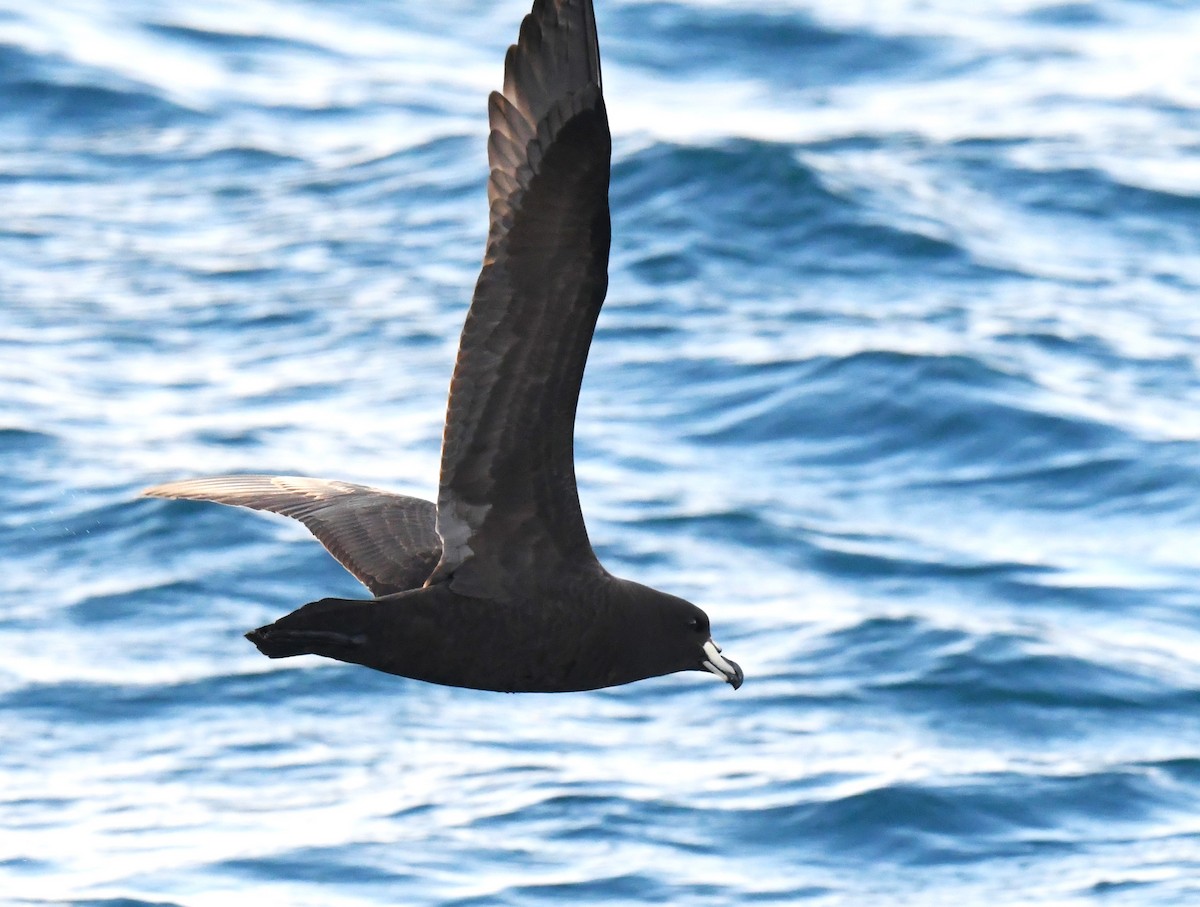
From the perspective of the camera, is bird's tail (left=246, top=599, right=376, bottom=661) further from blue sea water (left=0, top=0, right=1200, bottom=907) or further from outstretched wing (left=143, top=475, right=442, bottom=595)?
blue sea water (left=0, top=0, right=1200, bottom=907)

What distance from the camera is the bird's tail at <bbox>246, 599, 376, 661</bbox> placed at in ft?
22.2

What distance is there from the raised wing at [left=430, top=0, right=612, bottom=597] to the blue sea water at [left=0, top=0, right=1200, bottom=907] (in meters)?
3.64

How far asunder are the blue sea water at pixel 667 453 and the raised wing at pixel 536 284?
3640 millimetres

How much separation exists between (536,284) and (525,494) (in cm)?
80

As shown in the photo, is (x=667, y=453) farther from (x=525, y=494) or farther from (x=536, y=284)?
(x=536, y=284)

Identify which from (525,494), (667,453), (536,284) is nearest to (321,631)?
(525,494)

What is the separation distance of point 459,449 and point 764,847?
4.38m

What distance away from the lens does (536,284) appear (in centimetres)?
680

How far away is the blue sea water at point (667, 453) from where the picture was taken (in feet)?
36.2

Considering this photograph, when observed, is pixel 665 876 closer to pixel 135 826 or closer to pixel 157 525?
pixel 135 826

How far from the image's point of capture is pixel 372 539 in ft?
26.2

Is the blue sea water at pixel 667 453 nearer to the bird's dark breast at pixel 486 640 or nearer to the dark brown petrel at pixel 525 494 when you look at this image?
the dark brown petrel at pixel 525 494

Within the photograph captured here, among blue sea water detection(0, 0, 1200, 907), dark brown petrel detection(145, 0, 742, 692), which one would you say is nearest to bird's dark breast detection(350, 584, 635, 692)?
dark brown petrel detection(145, 0, 742, 692)

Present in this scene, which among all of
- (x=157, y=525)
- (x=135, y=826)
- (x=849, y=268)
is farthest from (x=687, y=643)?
(x=849, y=268)
